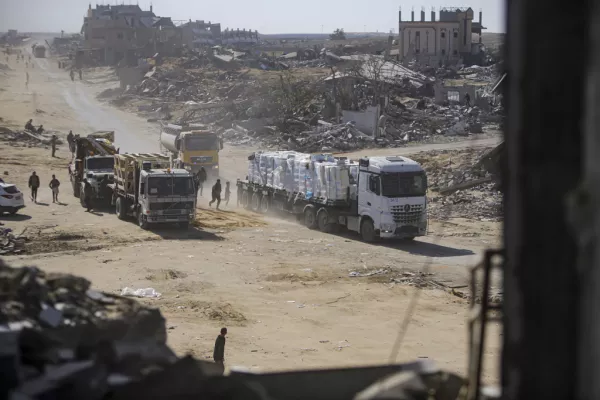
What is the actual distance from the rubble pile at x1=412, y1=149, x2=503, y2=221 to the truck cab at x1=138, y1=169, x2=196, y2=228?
9109 mm

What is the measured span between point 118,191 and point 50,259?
7.70 metres

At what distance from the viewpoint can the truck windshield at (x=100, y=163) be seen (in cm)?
3303

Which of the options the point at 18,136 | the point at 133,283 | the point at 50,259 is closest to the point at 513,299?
the point at 133,283

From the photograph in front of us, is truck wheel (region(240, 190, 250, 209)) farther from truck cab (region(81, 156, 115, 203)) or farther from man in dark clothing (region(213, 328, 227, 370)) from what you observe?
man in dark clothing (region(213, 328, 227, 370))

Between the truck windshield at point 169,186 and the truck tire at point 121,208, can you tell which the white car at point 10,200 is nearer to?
the truck tire at point 121,208

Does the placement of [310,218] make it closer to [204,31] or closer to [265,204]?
[265,204]

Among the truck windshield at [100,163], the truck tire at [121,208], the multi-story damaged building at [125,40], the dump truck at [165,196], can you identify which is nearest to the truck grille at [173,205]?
the dump truck at [165,196]

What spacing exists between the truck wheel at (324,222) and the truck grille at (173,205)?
162 inches

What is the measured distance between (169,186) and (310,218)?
4.78 meters

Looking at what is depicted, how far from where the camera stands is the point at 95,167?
33.0 meters

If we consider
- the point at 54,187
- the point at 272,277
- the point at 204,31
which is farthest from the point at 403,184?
the point at 204,31

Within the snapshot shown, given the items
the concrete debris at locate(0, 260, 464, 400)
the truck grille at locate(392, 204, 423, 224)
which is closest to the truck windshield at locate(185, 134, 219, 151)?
the truck grille at locate(392, 204, 423, 224)

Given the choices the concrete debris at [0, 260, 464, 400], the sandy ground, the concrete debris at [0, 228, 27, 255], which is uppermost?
the concrete debris at [0, 260, 464, 400]

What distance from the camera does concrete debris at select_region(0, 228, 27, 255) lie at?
23.3 m
